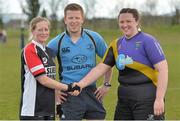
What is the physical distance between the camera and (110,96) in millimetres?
12391

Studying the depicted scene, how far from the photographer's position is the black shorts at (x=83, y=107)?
5836 mm

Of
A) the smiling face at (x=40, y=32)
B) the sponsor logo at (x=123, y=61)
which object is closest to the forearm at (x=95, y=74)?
the sponsor logo at (x=123, y=61)

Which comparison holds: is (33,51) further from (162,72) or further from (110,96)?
(110,96)

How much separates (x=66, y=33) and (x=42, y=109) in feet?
3.54

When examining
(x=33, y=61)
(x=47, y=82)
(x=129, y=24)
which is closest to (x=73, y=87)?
(x=47, y=82)

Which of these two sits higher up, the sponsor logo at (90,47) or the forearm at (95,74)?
the sponsor logo at (90,47)

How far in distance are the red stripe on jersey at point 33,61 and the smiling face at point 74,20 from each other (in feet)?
2.21

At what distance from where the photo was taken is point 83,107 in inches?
231

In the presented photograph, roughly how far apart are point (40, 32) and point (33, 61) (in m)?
0.35

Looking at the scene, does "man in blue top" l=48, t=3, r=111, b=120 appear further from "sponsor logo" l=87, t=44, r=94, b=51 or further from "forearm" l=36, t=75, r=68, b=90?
"forearm" l=36, t=75, r=68, b=90

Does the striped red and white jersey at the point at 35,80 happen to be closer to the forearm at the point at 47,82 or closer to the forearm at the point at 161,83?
the forearm at the point at 47,82

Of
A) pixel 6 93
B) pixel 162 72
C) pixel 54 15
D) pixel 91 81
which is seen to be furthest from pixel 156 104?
pixel 54 15

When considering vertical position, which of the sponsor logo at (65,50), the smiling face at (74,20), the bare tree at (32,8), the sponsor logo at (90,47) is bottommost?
the sponsor logo at (65,50)

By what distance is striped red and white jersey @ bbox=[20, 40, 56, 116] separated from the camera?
17.2 feet
